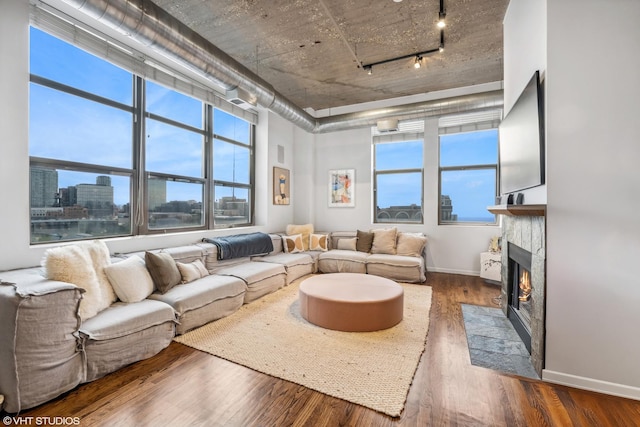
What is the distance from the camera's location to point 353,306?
9.18 feet

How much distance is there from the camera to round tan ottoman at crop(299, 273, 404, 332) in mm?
2799

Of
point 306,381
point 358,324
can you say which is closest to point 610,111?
point 358,324

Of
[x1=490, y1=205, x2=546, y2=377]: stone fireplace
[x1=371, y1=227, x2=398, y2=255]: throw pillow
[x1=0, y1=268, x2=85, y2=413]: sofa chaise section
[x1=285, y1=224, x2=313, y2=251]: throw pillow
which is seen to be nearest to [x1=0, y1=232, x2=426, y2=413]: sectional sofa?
[x1=0, y1=268, x2=85, y2=413]: sofa chaise section

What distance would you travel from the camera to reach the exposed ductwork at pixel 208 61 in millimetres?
2270

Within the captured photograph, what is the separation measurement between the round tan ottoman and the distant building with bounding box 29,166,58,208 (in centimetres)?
281

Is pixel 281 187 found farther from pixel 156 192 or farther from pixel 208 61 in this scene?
pixel 208 61

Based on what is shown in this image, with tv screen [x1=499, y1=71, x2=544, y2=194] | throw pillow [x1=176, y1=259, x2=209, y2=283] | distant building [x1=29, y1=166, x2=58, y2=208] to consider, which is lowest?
throw pillow [x1=176, y1=259, x2=209, y2=283]

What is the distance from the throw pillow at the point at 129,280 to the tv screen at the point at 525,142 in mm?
3585

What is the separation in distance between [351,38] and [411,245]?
3433 mm

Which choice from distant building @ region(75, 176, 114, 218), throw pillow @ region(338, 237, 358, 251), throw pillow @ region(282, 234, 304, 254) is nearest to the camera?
distant building @ region(75, 176, 114, 218)

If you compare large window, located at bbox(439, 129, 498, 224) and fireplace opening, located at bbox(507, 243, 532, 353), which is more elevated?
large window, located at bbox(439, 129, 498, 224)

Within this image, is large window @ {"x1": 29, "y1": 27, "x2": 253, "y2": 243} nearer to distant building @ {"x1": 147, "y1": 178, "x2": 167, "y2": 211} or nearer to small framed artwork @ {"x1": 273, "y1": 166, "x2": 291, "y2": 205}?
distant building @ {"x1": 147, "y1": 178, "x2": 167, "y2": 211}

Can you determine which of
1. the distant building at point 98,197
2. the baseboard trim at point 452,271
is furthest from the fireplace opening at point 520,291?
the distant building at point 98,197

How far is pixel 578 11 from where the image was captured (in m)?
1.92
